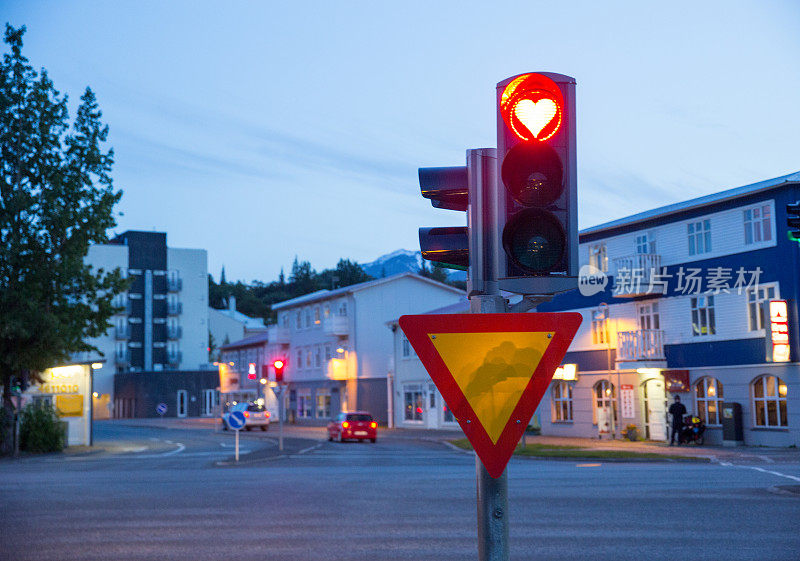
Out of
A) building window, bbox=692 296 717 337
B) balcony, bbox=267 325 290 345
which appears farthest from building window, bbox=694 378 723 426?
balcony, bbox=267 325 290 345

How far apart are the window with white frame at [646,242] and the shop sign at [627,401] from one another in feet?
18.6

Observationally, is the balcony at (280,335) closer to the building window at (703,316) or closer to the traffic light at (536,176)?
the building window at (703,316)

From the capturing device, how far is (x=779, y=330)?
1271 inches

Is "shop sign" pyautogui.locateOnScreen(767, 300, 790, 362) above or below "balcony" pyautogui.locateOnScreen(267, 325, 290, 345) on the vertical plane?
below

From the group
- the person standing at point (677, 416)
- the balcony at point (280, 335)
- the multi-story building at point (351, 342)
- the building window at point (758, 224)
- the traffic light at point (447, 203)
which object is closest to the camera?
the traffic light at point (447, 203)

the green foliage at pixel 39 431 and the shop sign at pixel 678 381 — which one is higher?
the shop sign at pixel 678 381

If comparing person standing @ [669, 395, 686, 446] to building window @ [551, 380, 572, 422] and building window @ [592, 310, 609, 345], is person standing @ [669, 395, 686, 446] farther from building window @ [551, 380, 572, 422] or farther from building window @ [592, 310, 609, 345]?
building window @ [551, 380, 572, 422]

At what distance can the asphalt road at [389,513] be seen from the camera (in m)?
11.0

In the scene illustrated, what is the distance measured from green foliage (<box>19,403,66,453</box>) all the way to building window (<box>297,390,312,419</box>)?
36778mm

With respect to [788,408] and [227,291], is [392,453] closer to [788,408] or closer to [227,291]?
[788,408]

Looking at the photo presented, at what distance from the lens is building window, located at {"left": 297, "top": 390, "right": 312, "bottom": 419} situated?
76562 millimetres

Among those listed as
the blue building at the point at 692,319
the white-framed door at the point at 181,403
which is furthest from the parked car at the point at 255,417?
the white-framed door at the point at 181,403

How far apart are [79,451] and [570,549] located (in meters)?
32.3

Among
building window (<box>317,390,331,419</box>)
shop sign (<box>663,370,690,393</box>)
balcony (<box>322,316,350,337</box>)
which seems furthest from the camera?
building window (<box>317,390,331,419</box>)
